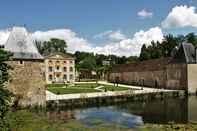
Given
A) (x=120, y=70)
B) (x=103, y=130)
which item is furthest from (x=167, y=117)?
(x=120, y=70)

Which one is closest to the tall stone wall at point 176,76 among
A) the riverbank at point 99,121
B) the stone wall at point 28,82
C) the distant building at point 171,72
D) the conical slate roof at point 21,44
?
the distant building at point 171,72

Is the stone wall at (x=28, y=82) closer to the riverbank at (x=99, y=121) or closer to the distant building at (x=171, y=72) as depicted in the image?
the riverbank at (x=99, y=121)

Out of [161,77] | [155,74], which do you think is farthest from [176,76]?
[155,74]

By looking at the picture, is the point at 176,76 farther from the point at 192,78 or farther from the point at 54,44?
the point at 54,44

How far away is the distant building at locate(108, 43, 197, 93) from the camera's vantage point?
94.3ft

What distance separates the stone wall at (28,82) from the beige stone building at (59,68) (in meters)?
27.0

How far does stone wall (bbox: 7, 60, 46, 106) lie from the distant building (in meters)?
16.7

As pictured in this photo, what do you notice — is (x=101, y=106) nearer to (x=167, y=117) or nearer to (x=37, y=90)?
(x=37, y=90)

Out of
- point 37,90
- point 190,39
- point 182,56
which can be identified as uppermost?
point 190,39

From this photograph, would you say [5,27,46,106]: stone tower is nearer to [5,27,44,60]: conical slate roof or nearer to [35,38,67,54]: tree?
[5,27,44,60]: conical slate roof

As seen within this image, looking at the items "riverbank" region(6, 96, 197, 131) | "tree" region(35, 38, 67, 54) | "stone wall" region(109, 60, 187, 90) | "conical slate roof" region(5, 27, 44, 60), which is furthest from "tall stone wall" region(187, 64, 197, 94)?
"tree" region(35, 38, 67, 54)

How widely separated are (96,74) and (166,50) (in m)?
14.4

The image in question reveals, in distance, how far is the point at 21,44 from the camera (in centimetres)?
1675

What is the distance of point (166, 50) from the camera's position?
54.3 m
